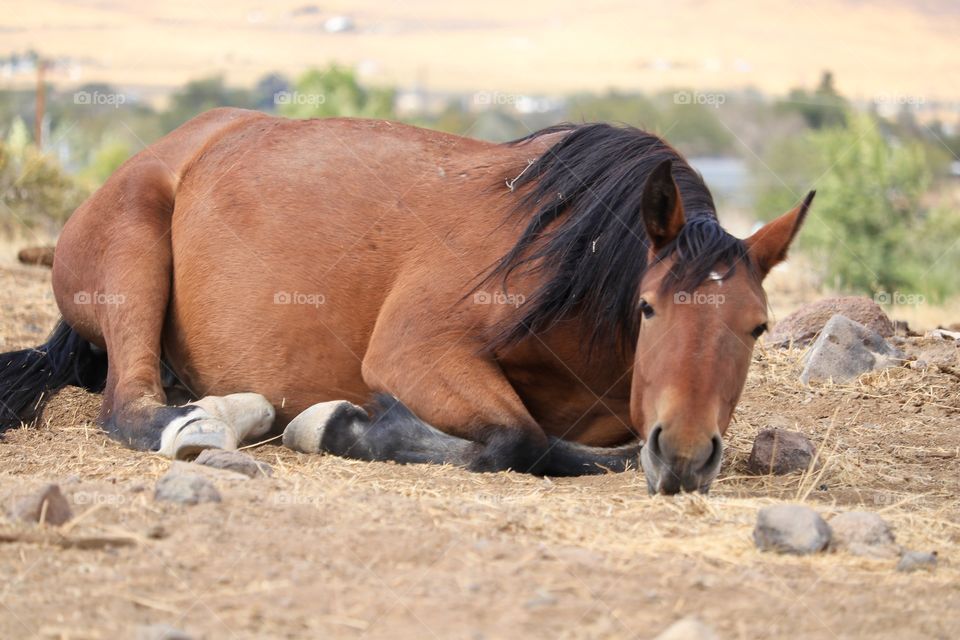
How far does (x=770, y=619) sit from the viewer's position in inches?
112

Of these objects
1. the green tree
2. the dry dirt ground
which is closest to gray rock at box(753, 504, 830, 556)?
the dry dirt ground

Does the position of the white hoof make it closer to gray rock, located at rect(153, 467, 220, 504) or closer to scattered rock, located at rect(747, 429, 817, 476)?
gray rock, located at rect(153, 467, 220, 504)

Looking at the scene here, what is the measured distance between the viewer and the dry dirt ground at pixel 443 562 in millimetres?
2766

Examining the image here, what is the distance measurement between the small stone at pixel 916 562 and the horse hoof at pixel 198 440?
2720 millimetres

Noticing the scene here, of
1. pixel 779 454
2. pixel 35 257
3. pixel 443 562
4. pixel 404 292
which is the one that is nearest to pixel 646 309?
pixel 779 454

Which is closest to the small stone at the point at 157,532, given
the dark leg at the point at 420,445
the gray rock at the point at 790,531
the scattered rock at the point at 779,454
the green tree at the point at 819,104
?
the dark leg at the point at 420,445

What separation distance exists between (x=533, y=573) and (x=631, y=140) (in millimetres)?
2690

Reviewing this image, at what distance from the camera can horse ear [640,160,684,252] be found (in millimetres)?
4277

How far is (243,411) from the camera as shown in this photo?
5191 millimetres

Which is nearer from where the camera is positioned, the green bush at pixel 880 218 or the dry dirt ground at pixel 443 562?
the dry dirt ground at pixel 443 562

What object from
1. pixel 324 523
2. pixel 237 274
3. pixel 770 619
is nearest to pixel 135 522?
pixel 324 523

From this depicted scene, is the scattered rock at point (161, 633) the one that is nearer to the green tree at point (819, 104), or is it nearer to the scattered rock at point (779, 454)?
the scattered rock at point (779, 454)

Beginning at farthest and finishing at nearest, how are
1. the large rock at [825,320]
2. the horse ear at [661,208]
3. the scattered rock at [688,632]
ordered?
the large rock at [825,320] < the horse ear at [661,208] < the scattered rock at [688,632]

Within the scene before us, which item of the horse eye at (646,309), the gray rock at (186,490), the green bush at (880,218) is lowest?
the green bush at (880,218)
